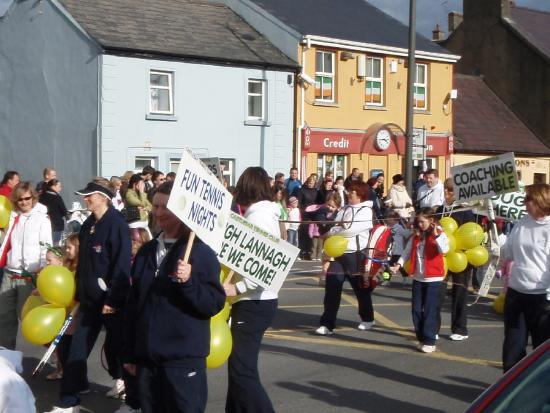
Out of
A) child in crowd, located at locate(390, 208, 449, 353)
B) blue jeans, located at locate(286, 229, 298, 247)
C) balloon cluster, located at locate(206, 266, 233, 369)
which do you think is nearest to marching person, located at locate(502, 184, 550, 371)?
child in crowd, located at locate(390, 208, 449, 353)

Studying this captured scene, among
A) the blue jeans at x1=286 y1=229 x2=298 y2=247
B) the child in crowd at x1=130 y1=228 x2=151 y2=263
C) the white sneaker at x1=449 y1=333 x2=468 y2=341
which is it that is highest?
the child in crowd at x1=130 y1=228 x2=151 y2=263

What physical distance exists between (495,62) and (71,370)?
3720cm

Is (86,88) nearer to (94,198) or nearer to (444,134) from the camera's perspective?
(444,134)

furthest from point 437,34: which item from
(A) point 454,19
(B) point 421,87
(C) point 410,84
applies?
(C) point 410,84

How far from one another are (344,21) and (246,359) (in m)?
28.1

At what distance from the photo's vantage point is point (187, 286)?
5.25 m

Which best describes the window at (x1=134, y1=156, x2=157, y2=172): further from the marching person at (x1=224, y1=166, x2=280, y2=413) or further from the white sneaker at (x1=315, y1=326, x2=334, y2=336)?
the marching person at (x1=224, y1=166, x2=280, y2=413)

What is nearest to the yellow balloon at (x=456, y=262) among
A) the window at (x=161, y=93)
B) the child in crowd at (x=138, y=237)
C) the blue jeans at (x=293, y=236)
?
the child in crowd at (x=138, y=237)

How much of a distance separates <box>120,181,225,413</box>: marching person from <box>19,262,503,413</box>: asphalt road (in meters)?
2.39

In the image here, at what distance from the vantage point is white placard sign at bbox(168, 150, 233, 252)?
5316 mm

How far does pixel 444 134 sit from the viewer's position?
34.8m

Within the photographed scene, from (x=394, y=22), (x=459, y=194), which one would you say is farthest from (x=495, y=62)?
(x=459, y=194)

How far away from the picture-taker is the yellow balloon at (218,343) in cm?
606

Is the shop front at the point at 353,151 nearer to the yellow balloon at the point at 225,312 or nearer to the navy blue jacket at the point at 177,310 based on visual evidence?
the yellow balloon at the point at 225,312
